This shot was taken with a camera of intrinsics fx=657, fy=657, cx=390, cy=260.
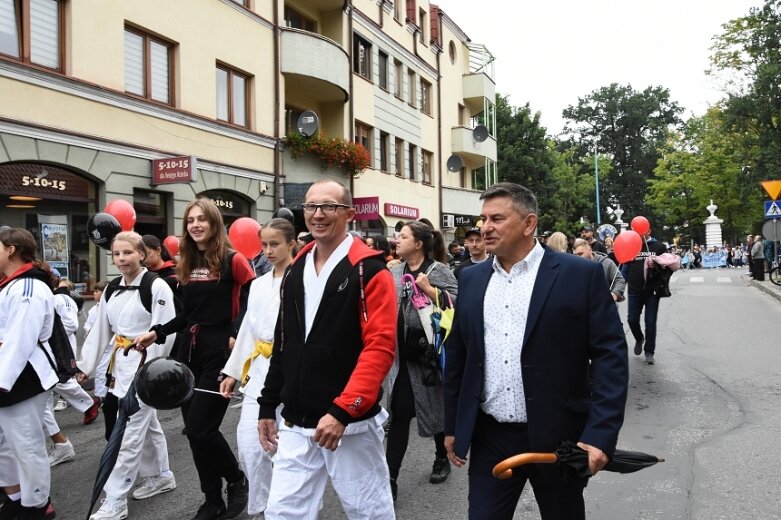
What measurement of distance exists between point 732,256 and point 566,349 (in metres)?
52.0

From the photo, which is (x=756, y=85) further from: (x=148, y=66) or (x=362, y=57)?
(x=148, y=66)

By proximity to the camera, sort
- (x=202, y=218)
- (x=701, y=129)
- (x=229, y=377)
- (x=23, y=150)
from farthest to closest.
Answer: (x=701, y=129)
(x=23, y=150)
(x=202, y=218)
(x=229, y=377)

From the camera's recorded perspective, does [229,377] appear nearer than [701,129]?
Yes

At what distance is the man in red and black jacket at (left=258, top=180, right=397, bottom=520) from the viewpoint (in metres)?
2.82

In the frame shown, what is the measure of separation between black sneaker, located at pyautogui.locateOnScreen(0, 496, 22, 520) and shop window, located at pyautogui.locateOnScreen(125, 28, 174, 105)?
1039cm

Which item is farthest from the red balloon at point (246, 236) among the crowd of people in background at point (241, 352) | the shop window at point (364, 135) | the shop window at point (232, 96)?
the shop window at point (364, 135)

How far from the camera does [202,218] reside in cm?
425

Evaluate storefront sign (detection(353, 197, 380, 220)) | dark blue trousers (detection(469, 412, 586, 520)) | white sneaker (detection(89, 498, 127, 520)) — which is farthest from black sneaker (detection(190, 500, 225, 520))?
storefront sign (detection(353, 197, 380, 220))

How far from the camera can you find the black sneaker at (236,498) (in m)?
4.23

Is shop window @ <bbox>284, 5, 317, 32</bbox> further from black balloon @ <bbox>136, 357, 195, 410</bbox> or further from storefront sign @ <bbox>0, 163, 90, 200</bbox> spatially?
black balloon @ <bbox>136, 357, 195, 410</bbox>

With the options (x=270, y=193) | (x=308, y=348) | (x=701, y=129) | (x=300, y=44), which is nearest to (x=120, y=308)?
(x=308, y=348)

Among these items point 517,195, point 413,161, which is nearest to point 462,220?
point 413,161

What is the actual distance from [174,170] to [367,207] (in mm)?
8789

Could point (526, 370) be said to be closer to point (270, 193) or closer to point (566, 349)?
point (566, 349)
